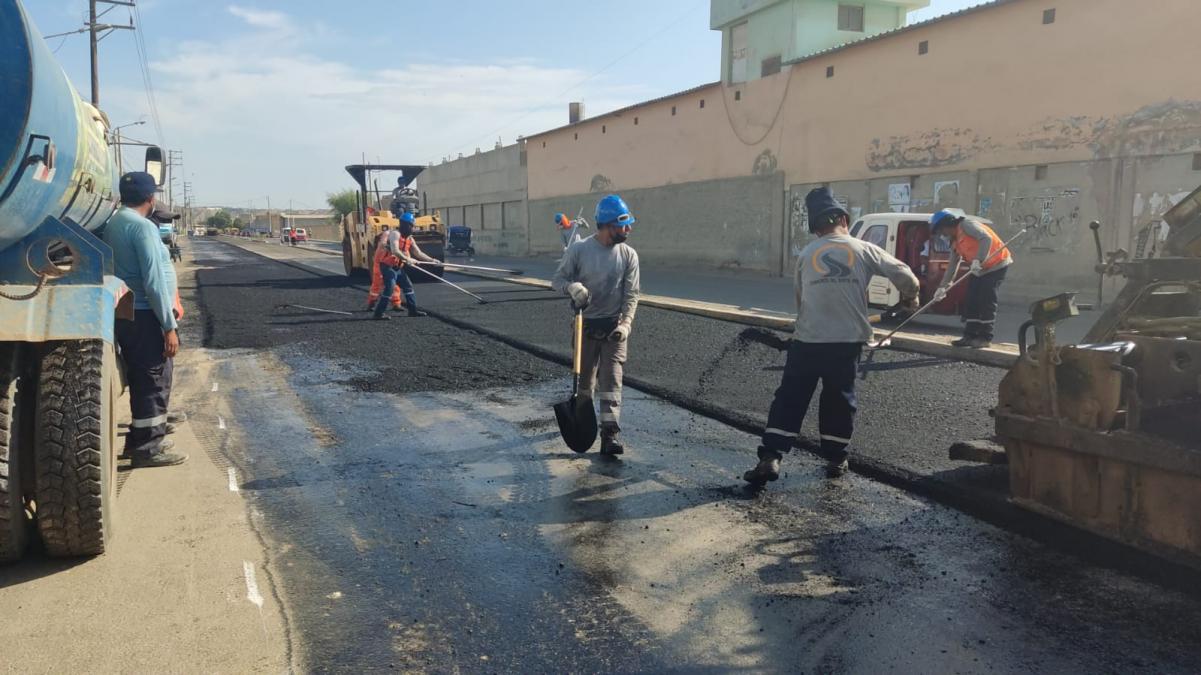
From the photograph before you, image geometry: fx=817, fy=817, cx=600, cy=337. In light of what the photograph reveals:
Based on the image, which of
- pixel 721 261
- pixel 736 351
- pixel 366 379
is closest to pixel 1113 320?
pixel 736 351

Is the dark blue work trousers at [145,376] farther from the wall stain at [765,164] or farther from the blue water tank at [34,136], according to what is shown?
the wall stain at [765,164]

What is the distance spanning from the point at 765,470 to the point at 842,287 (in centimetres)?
112

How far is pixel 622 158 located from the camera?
108 feet

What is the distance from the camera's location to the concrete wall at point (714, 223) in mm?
24031

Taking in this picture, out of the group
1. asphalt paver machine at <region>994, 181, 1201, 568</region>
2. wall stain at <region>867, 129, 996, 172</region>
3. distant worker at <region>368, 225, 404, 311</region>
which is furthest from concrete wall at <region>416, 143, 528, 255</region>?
asphalt paver machine at <region>994, 181, 1201, 568</region>

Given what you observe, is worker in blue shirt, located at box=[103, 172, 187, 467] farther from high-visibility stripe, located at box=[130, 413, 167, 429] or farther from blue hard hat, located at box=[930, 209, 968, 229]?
blue hard hat, located at box=[930, 209, 968, 229]

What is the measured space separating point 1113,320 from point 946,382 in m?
2.84

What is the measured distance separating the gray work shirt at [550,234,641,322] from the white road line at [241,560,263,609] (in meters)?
2.54

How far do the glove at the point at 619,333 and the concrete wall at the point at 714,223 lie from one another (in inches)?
741

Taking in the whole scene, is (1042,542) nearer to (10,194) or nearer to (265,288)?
(10,194)

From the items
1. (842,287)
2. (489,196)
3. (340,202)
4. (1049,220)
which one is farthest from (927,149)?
(340,202)

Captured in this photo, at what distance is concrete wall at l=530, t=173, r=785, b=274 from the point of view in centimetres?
2403

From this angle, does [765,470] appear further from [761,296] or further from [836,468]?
[761,296]

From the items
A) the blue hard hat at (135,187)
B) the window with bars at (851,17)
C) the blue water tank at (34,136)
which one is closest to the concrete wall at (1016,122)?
the window with bars at (851,17)
